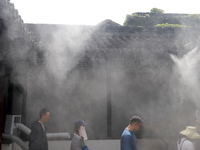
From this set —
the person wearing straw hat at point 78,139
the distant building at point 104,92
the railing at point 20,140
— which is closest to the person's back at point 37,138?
the person wearing straw hat at point 78,139

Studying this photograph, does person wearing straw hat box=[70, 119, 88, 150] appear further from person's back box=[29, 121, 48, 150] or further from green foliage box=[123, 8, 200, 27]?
green foliage box=[123, 8, 200, 27]

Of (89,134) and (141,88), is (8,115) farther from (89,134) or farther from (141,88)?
(141,88)

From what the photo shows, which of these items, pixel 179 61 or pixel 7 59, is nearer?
pixel 7 59

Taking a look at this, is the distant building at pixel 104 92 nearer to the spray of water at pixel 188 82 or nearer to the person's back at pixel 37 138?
the spray of water at pixel 188 82

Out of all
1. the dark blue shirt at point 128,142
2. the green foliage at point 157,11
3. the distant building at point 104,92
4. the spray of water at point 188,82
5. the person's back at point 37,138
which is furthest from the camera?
the green foliage at point 157,11

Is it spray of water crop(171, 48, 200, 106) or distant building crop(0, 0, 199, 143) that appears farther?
spray of water crop(171, 48, 200, 106)

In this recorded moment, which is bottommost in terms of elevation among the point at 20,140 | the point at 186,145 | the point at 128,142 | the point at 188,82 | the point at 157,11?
the point at 20,140

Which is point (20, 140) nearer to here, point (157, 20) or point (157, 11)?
point (157, 20)

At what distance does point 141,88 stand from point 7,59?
491cm

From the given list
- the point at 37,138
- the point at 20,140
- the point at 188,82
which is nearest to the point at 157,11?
the point at 188,82

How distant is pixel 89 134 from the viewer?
920 cm

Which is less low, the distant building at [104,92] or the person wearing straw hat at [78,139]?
the distant building at [104,92]

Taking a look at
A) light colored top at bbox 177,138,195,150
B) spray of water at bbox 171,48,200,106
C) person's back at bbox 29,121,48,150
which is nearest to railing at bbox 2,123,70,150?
person's back at bbox 29,121,48,150

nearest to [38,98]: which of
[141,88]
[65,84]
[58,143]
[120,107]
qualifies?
[65,84]
